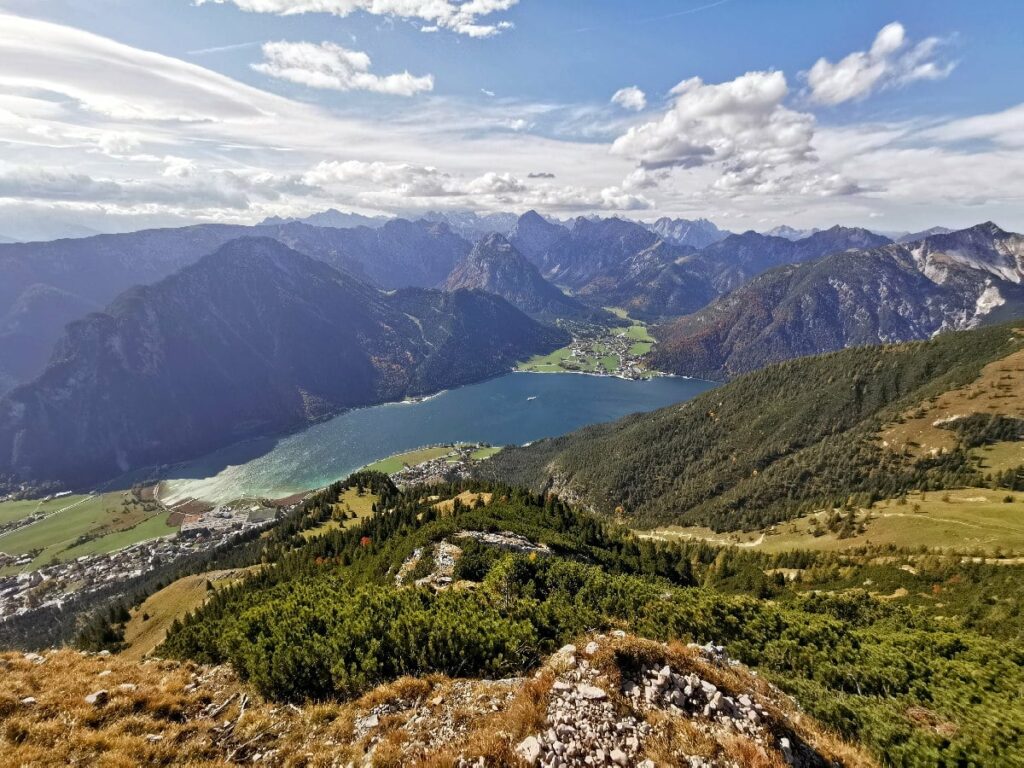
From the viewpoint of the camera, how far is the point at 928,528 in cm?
10181

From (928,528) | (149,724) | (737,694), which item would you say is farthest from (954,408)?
(149,724)

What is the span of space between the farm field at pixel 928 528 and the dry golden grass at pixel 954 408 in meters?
43.0

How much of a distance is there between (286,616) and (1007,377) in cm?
26498

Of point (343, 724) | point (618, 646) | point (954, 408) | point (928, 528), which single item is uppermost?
point (618, 646)

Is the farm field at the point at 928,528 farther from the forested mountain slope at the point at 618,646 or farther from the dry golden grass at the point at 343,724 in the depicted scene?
the dry golden grass at the point at 343,724

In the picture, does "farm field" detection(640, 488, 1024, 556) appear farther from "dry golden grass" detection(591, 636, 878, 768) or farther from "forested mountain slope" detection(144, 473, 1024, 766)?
"dry golden grass" detection(591, 636, 878, 768)

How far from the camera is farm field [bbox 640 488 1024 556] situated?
297ft

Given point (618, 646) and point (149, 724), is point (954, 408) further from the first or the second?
point (149, 724)

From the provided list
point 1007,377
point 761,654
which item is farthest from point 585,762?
point 1007,377

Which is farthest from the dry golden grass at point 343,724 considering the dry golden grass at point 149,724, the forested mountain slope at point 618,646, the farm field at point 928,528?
the farm field at point 928,528

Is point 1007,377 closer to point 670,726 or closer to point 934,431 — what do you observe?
point 934,431

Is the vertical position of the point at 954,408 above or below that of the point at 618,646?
below

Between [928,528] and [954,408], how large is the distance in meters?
112

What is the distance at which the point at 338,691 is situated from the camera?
21.0 metres
